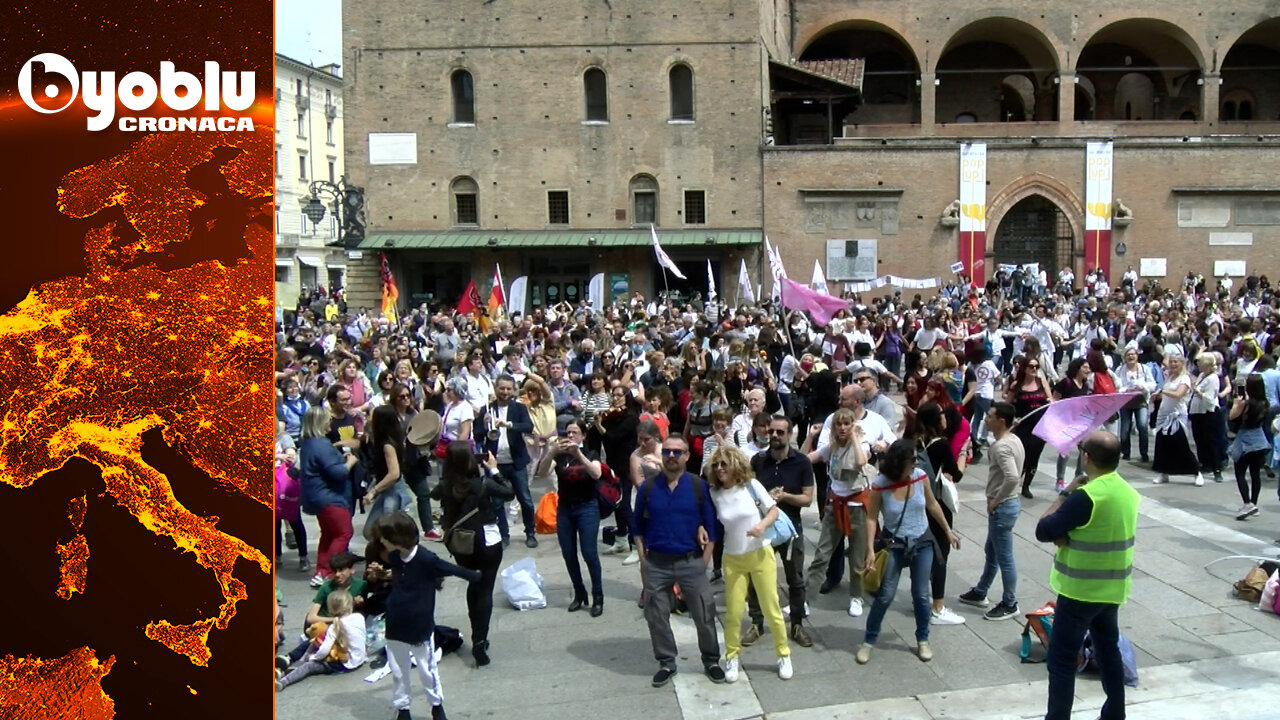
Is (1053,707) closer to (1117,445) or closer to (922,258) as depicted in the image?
(1117,445)

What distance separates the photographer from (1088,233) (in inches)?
1344

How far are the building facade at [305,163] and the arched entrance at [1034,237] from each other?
2974cm

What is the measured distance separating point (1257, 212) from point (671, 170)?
18404mm

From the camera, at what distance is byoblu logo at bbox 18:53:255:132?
3127 mm

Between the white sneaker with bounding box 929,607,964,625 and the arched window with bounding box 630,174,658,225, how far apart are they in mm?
27603

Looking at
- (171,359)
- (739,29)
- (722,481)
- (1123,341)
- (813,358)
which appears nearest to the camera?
(171,359)

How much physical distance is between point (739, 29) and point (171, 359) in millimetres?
31983

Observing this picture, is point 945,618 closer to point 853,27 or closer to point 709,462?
point 709,462

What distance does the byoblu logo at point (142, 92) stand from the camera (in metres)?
3.13

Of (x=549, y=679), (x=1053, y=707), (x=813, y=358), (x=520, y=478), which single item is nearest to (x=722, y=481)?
(x=549, y=679)

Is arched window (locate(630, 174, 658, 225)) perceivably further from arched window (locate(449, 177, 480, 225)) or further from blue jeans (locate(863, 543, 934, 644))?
blue jeans (locate(863, 543, 934, 644))

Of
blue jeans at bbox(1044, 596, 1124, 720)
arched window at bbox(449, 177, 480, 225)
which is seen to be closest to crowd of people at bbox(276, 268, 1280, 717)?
blue jeans at bbox(1044, 596, 1124, 720)

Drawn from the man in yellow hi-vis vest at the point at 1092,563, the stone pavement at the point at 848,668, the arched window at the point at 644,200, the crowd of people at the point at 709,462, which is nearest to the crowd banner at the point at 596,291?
the arched window at the point at 644,200

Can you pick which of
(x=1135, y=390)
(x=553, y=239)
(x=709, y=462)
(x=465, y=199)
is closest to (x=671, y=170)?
(x=553, y=239)
